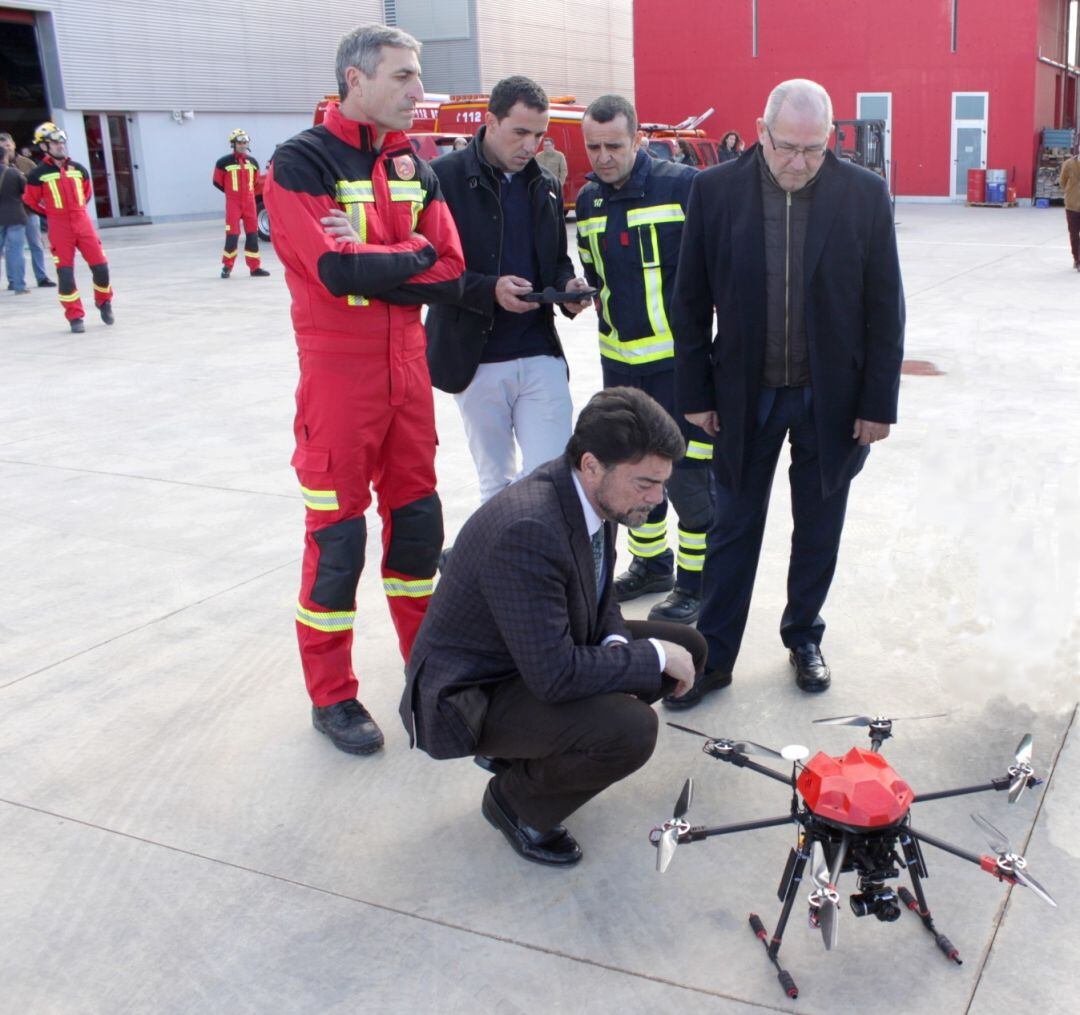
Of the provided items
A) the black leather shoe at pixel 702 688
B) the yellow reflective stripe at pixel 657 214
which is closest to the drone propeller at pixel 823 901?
the black leather shoe at pixel 702 688

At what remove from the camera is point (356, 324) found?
10.8 ft

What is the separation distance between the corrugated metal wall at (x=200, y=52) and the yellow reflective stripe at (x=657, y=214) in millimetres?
24410

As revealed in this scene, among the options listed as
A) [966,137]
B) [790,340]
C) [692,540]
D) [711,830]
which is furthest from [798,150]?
[966,137]

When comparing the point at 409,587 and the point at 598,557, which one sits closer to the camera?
the point at 598,557

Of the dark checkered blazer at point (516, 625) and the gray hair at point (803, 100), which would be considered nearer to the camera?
the dark checkered blazer at point (516, 625)

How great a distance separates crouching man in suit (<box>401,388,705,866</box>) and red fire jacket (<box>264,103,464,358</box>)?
2.84 feet

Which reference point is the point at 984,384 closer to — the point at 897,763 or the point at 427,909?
the point at 897,763

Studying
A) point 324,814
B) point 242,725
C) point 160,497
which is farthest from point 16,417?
point 324,814

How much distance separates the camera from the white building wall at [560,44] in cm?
3334

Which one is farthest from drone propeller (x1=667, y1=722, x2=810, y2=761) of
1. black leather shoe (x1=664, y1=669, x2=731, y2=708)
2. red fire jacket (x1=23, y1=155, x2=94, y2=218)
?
red fire jacket (x1=23, y1=155, x2=94, y2=218)

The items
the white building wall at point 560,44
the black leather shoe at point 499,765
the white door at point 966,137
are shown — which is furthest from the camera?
the white building wall at point 560,44

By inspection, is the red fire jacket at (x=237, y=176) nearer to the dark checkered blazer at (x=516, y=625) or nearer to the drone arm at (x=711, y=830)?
the dark checkered blazer at (x=516, y=625)

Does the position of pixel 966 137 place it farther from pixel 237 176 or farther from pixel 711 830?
pixel 711 830

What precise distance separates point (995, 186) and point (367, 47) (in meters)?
26.8
